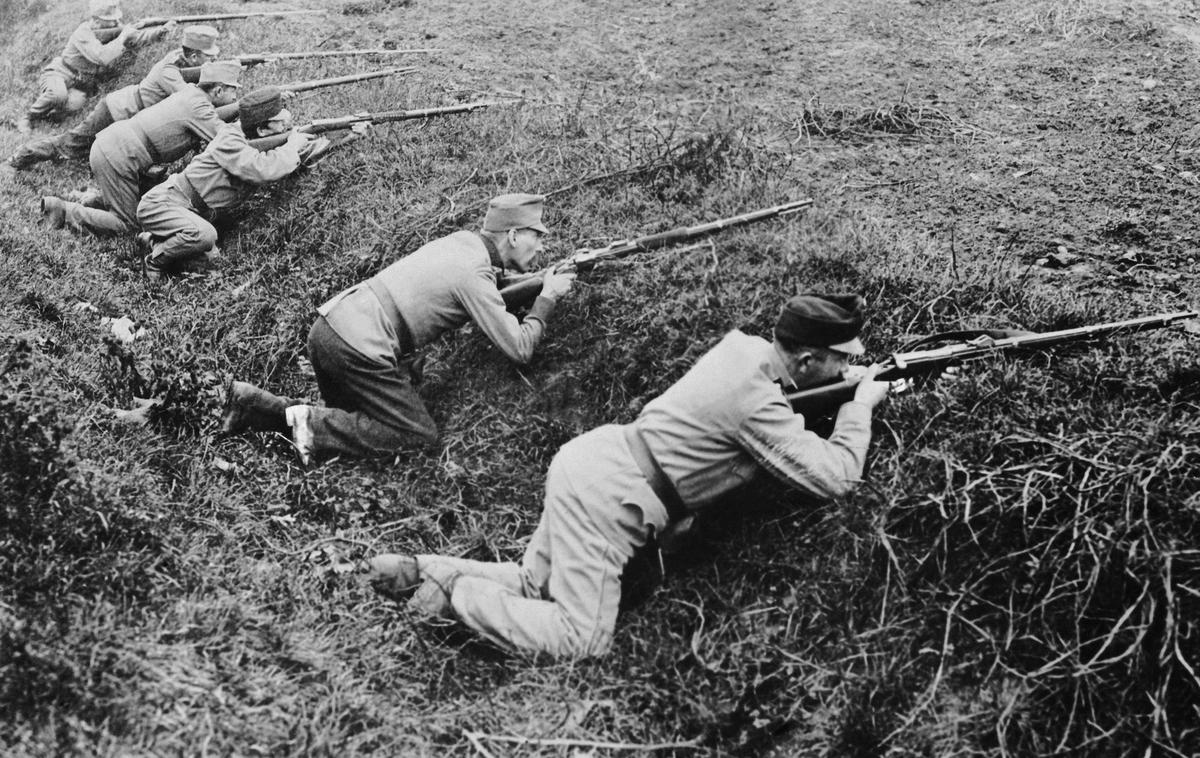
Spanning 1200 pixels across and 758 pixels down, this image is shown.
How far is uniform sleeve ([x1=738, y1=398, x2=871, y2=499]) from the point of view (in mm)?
3961

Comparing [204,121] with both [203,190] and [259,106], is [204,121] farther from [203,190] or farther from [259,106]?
[203,190]

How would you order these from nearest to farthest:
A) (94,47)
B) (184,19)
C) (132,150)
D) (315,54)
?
(132,150)
(315,54)
(94,47)
(184,19)

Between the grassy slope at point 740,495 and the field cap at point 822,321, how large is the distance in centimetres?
60

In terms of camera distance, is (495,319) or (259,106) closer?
(495,319)

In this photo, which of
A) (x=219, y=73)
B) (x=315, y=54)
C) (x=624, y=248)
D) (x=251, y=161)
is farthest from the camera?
(x=315, y=54)

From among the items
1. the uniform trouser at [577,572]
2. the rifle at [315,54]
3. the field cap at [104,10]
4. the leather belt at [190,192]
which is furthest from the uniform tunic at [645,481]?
the field cap at [104,10]

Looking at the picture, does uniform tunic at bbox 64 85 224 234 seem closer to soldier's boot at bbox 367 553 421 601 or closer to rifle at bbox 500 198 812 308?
rifle at bbox 500 198 812 308

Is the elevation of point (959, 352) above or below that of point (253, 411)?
above

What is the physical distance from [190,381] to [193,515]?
1.14 m

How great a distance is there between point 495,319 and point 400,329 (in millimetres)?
575

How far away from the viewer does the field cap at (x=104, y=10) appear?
11.0 metres

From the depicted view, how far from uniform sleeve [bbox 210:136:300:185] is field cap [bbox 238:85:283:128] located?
0.39 m

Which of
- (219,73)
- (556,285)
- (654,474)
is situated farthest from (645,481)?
(219,73)

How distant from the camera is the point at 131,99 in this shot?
947 cm
